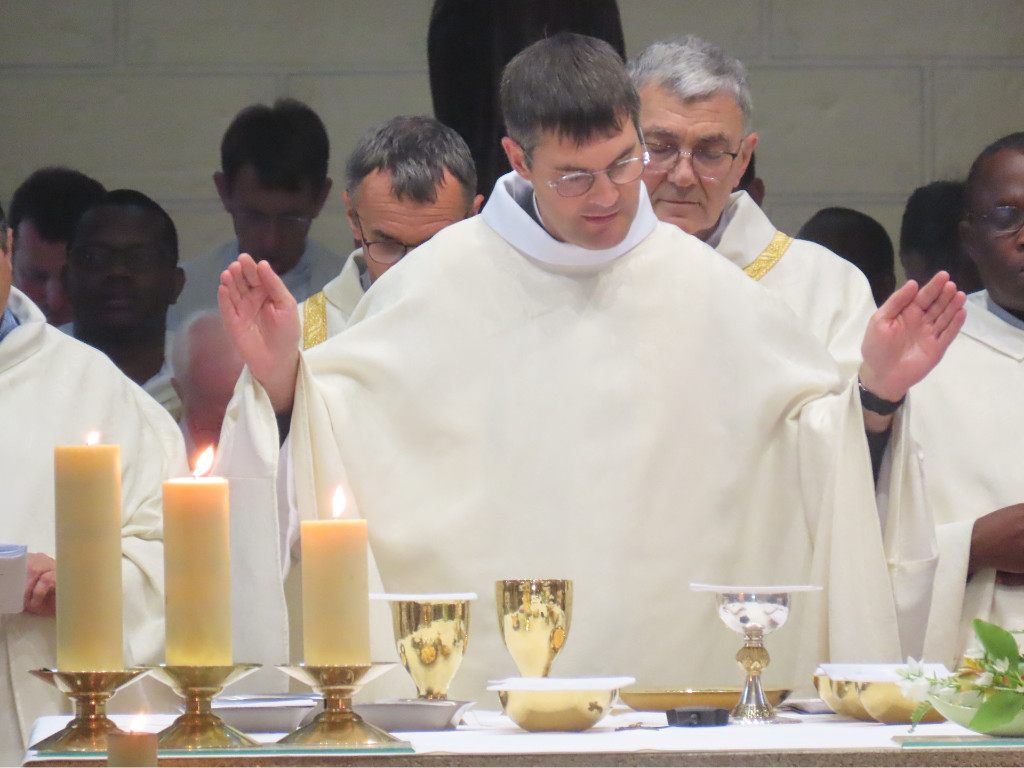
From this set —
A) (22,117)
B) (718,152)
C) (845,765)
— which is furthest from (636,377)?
(22,117)

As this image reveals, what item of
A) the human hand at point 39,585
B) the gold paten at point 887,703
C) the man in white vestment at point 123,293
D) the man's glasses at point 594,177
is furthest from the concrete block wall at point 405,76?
the gold paten at point 887,703

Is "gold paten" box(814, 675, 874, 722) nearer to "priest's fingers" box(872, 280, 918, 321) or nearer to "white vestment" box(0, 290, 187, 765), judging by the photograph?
"priest's fingers" box(872, 280, 918, 321)

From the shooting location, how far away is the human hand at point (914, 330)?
3.90 meters

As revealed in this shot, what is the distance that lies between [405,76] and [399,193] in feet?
5.52

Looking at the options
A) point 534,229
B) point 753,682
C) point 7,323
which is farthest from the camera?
point 7,323

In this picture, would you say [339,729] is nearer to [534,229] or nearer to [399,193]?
[534,229]

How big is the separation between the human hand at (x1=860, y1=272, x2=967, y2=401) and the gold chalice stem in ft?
2.66

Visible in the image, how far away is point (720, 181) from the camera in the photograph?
5191 mm

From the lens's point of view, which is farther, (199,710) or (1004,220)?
(1004,220)

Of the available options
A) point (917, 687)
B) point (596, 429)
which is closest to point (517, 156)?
point (596, 429)

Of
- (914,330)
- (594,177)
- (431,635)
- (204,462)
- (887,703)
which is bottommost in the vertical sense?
(887,703)

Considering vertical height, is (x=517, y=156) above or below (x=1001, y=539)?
above

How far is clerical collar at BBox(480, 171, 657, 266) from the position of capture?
4438 mm

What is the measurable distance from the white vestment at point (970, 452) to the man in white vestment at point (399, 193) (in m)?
1.31
